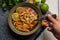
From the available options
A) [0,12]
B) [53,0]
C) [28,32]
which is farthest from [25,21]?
[53,0]

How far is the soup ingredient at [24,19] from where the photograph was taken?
0.99 m

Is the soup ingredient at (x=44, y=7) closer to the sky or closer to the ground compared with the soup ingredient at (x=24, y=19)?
closer to the sky

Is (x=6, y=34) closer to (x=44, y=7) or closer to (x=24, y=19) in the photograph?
(x=24, y=19)

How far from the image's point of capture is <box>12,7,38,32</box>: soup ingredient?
0.99 meters

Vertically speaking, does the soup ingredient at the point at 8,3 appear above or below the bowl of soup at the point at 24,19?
above

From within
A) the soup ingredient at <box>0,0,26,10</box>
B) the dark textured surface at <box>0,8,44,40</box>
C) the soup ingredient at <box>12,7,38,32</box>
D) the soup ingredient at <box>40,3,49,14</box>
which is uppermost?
the soup ingredient at <box>0,0,26,10</box>

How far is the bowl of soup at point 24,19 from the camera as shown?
98 cm

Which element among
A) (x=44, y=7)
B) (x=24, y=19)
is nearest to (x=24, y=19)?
(x=24, y=19)

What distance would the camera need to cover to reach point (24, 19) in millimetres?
1001

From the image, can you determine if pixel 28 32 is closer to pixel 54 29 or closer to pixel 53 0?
pixel 54 29

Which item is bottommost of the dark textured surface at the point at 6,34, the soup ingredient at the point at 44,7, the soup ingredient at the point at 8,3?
the dark textured surface at the point at 6,34

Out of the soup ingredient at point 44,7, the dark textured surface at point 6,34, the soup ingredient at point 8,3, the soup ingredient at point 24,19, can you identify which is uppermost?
the soup ingredient at point 8,3

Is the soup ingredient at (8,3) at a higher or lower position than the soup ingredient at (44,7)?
higher

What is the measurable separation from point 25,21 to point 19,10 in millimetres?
71
